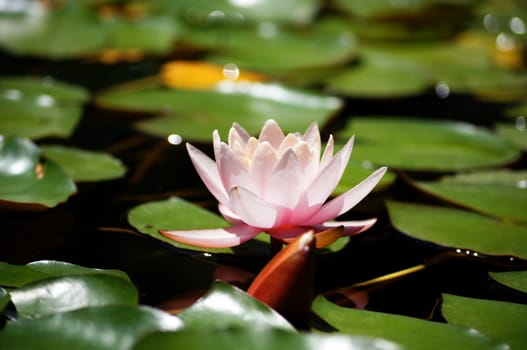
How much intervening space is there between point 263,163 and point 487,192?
69 cm

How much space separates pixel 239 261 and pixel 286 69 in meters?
1.31

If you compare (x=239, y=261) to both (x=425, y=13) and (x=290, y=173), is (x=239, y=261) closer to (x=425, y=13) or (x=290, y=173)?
(x=290, y=173)

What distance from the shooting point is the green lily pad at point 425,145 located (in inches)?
68.0

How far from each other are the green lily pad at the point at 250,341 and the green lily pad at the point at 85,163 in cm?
84

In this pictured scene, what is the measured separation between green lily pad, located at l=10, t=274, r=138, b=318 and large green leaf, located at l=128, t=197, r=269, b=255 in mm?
275

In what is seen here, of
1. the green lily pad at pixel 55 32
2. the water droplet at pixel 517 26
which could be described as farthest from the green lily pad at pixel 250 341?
the water droplet at pixel 517 26

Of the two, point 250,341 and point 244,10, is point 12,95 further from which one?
point 250,341

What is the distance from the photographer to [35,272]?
103 centimetres

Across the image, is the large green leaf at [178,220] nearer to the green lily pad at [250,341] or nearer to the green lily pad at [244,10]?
the green lily pad at [250,341]

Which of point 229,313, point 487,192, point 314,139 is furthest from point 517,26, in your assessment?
point 229,313

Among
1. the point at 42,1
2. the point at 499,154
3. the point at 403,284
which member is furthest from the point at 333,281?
the point at 42,1

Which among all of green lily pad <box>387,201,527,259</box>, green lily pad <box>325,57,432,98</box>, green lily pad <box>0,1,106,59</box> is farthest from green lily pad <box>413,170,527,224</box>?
green lily pad <box>0,1,106,59</box>

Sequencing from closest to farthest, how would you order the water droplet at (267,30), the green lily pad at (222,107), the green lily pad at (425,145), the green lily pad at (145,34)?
the green lily pad at (425,145) → the green lily pad at (222,107) → the green lily pad at (145,34) → the water droplet at (267,30)

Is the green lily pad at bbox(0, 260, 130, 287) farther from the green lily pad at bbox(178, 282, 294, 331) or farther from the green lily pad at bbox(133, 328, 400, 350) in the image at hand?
the green lily pad at bbox(133, 328, 400, 350)
